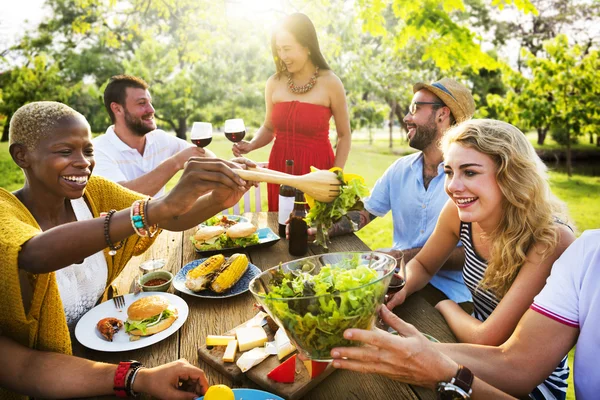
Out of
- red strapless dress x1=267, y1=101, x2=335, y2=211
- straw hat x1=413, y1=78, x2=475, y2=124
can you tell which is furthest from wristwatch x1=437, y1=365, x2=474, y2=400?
red strapless dress x1=267, y1=101, x2=335, y2=211

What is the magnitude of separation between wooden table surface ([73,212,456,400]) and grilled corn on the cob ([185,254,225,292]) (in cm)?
7

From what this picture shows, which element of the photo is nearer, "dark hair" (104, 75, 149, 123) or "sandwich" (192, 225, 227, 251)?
"sandwich" (192, 225, 227, 251)

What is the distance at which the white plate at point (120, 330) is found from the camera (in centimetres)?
167

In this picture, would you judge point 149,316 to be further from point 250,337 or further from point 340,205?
point 340,205

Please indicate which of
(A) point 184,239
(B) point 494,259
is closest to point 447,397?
(B) point 494,259

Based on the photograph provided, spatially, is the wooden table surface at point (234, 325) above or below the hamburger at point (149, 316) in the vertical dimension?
below

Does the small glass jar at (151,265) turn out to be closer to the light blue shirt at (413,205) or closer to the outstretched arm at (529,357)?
the outstretched arm at (529,357)

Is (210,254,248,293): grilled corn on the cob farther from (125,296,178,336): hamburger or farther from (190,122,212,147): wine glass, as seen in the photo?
(190,122,212,147): wine glass

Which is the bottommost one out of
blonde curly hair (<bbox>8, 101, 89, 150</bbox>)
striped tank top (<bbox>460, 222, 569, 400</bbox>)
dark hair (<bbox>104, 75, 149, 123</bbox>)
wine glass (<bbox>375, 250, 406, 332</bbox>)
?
striped tank top (<bbox>460, 222, 569, 400</bbox>)

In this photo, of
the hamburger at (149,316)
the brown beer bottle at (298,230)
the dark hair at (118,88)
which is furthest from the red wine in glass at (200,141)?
the hamburger at (149,316)

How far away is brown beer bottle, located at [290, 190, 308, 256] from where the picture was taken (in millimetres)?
2725

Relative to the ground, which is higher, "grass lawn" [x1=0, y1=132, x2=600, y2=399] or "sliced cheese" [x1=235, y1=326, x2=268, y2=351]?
"sliced cheese" [x1=235, y1=326, x2=268, y2=351]

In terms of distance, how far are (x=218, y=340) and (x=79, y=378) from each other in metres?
0.52

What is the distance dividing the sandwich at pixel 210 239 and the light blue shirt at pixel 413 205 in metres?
1.40
